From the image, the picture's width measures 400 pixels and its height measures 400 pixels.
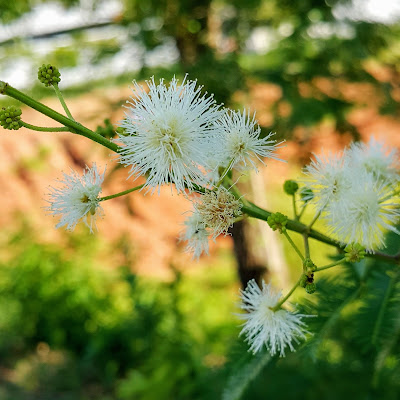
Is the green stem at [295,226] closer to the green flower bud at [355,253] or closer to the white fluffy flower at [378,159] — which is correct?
the green flower bud at [355,253]

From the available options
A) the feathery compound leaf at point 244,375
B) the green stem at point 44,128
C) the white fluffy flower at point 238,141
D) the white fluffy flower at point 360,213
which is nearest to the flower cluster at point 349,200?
the white fluffy flower at point 360,213

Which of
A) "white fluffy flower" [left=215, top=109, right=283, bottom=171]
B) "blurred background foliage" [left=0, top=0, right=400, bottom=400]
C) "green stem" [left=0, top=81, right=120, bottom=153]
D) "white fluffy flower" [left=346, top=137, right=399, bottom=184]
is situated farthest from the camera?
"blurred background foliage" [left=0, top=0, right=400, bottom=400]

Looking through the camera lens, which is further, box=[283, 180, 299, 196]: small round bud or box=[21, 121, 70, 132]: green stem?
box=[283, 180, 299, 196]: small round bud

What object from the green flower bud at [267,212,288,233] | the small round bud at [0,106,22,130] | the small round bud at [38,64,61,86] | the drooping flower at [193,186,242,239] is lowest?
the green flower bud at [267,212,288,233]

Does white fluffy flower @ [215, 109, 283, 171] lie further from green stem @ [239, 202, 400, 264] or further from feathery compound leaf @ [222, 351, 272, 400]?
feathery compound leaf @ [222, 351, 272, 400]

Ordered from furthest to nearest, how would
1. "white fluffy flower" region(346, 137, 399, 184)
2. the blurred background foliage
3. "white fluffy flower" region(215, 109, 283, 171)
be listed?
the blurred background foliage, "white fluffy flower" region(346, 137, 399, 184), "white fluffy flower" region(215, 109, 283, 171)

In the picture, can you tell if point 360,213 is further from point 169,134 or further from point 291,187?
point 169,134

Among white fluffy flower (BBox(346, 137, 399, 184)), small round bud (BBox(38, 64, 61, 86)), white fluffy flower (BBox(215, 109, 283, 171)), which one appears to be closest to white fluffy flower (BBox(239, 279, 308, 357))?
white fluffy flower (BBox(215, 109, 283, 171))

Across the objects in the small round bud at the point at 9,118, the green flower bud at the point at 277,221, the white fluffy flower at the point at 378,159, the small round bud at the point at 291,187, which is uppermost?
the small round bud at the point at 9,118
